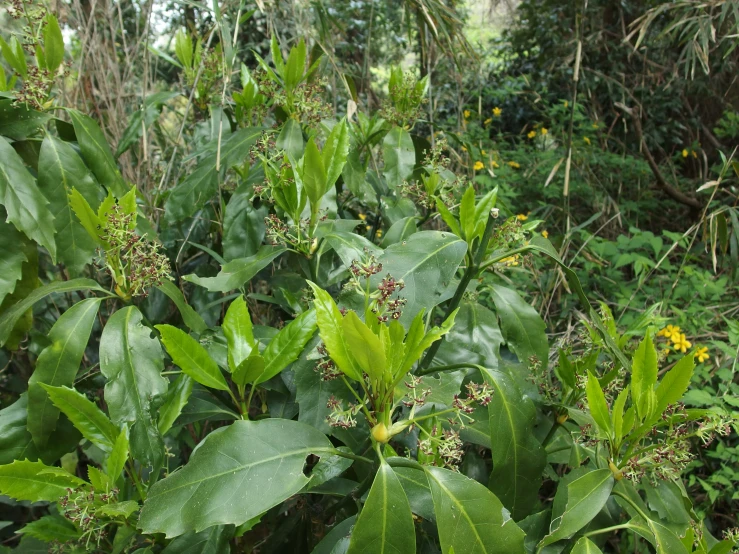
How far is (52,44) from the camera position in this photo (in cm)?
111

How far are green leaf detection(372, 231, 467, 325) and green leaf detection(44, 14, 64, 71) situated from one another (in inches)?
31.8

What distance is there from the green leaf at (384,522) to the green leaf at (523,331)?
0.44 metres

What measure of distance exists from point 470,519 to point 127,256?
68 cm

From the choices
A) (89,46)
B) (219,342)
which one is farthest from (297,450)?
(89,46)

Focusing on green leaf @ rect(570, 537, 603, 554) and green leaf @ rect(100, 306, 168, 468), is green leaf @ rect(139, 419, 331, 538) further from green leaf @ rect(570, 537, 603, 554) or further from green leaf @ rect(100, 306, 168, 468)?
green leaf @ rect(570, 537, 603, 554)

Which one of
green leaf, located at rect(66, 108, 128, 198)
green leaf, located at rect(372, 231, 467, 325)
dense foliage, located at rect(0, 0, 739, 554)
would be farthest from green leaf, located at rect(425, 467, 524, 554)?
green leaf, located at rect(66, 108, 128, 198)

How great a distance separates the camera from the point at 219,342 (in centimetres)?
103

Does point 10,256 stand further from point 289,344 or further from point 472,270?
point 472,270

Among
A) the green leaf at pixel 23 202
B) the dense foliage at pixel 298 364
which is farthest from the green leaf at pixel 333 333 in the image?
the green leaf at pixel 23 202

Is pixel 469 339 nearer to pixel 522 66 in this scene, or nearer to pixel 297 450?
pixel 297 450

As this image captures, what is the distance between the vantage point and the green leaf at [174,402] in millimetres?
882

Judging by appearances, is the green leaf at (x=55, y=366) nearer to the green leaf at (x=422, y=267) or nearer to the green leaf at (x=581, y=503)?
the green leaf at (x=422, y=267)

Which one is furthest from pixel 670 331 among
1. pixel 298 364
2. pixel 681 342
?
pixel 298 364

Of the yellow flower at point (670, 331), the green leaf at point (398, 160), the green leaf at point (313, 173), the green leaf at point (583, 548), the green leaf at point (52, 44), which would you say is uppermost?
the green leaf at point (52, 44)
